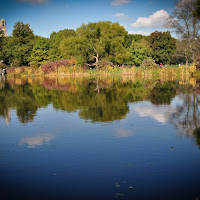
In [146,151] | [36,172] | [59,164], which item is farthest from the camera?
[146,151]

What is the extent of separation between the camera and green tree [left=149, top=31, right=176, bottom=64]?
69875mm

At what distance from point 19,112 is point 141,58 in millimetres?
51919

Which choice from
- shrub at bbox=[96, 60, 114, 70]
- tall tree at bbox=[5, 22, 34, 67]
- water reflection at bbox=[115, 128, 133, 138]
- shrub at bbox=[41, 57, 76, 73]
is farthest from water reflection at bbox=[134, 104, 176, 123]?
tall tree at bbox=[5, 22, 34, 67]

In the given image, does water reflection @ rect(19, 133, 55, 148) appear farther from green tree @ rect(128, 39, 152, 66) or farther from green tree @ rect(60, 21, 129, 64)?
green tree @ rect(128, 39, 152, 66)

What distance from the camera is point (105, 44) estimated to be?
54.8 m

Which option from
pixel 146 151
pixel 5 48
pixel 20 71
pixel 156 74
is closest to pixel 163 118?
pixel 146 151

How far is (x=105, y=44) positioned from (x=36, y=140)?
158ft

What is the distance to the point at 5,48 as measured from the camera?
80.6 meters

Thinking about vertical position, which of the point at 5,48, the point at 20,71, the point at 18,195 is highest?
the point at 5,48

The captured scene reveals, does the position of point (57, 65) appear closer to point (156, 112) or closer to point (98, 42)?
point (98, 42)

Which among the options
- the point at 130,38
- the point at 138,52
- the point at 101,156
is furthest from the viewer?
the point at 130,38

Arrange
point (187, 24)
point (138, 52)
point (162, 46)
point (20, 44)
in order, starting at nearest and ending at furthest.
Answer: point (187, 24) → point (138, 52) → point (162, 46) → point (20, 44)

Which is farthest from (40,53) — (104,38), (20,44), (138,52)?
(138,52)

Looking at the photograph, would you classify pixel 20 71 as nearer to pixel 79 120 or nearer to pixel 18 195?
pixel 79 120
